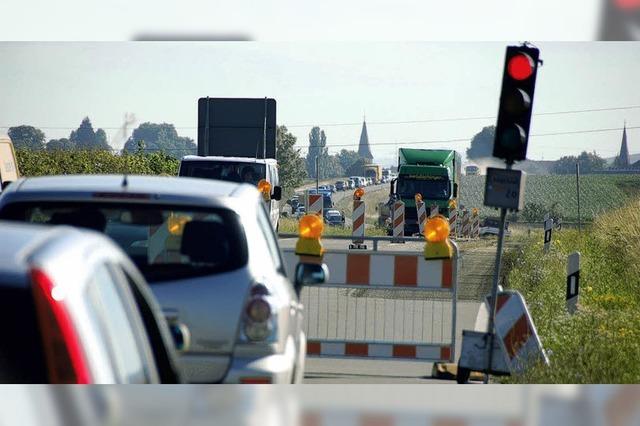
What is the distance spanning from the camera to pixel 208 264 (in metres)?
8.48

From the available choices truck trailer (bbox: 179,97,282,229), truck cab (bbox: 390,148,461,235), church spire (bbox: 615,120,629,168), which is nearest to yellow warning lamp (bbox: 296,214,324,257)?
truck trailer (bbox: 179,97,282,229)

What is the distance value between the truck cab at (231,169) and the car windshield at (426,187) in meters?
20.5

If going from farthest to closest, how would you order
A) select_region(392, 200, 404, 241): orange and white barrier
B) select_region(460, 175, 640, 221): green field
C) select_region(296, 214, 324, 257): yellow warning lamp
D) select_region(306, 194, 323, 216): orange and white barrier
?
select_region(460, 175, 640, 221): green field < select_region(392, 200, 404, 241): orange and white barrier < select_region(306, 194, 323, 216): orange and white barrier < select_region(296, 214, 324, 257): yellow warning lamp

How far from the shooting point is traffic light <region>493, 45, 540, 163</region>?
1238cm

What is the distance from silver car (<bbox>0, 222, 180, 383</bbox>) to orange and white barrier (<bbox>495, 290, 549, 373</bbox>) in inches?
301

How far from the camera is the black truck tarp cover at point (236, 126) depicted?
36.2 meters

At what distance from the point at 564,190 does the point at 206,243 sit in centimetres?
8286

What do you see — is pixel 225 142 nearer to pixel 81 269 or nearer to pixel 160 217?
pixel 160 217

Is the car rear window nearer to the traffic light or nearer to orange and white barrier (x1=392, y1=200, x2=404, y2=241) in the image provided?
the traffic light

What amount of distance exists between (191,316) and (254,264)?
1.64 feet

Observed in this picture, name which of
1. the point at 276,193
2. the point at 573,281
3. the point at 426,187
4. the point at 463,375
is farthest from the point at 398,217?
the point at 463,375

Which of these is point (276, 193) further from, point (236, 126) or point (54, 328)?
point (54, 328)

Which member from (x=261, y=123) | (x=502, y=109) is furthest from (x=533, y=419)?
(x=261, y=123)

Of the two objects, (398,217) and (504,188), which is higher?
(504,188)
